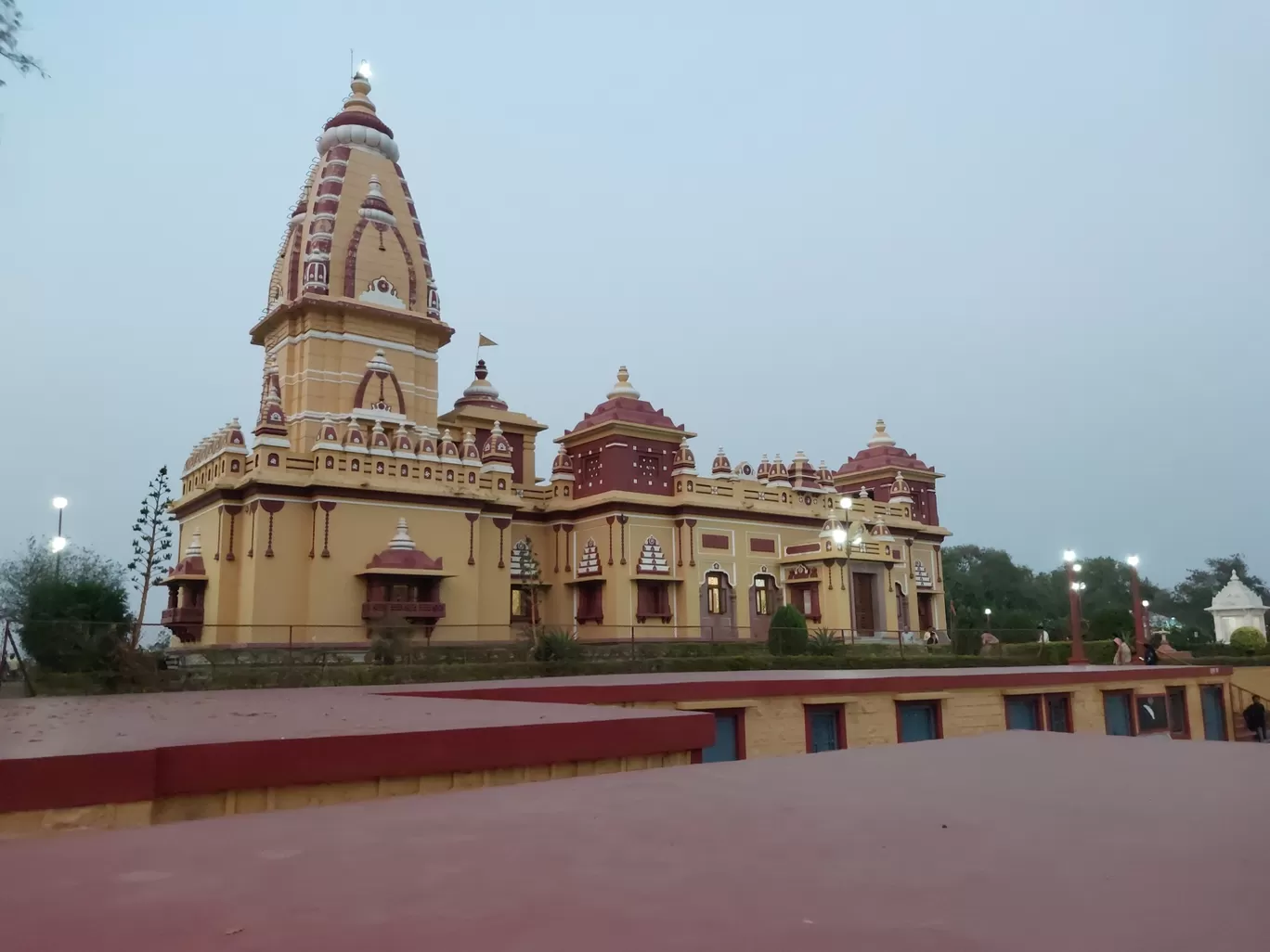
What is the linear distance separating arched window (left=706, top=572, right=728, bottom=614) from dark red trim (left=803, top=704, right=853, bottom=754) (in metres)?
16.5

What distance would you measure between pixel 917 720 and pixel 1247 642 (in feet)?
79.3

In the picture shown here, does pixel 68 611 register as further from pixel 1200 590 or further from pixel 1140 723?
pixel 1200 590

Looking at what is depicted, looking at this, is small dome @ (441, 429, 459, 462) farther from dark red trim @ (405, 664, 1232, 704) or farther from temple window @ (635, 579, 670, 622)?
dark red trim @ (405, 664, 1232, 704)

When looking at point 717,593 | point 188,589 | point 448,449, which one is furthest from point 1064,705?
point 188,589

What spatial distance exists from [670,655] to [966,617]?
12783 mm

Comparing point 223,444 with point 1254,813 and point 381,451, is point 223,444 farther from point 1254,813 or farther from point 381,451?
point 1254,813

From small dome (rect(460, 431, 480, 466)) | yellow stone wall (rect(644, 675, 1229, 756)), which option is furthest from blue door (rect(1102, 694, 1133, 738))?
small dome (rect(460, 431, 480, 466))

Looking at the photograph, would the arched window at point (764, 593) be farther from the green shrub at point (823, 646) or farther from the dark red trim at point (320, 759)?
the dark red trim at point (320, 759)

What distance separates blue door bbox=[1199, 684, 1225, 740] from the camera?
19.1m

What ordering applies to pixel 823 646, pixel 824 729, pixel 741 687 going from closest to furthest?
pixel 741 687 → pixel 824 729 → pixel 823 646

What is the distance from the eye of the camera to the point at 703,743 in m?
6.39

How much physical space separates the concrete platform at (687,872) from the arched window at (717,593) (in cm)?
2411

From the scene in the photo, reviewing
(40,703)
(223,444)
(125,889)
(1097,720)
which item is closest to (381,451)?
(223,444)

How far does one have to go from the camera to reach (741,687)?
1119 cm
